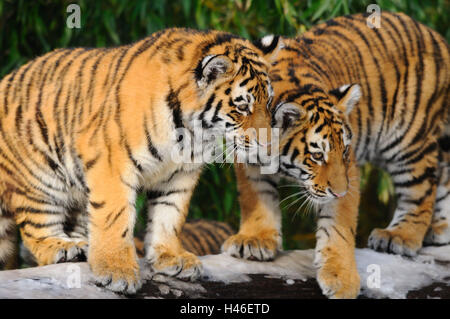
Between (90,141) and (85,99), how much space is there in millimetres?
266

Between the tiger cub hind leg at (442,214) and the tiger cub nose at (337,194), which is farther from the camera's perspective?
the tiger cub hind leg at (442,214)

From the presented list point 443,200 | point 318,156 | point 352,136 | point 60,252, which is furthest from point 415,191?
point 60,252

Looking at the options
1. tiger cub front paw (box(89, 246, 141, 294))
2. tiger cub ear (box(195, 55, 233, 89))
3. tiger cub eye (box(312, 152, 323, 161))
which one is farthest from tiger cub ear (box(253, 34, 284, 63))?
tiger cub front paw (box(89, 246, 141, 294))

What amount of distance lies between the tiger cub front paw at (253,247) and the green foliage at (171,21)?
42.2 inches

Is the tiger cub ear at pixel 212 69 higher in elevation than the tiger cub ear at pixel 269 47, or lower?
lower

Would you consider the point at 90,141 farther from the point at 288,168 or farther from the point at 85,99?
the point at 288,168

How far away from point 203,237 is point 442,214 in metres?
1.48

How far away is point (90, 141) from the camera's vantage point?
310cm

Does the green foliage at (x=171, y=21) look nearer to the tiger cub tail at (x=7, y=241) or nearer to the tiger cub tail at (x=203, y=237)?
the tiger cub tail at (x=203, y=237)

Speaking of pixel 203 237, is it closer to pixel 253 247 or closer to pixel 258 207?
pixel 258 207

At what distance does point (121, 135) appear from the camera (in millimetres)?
3025

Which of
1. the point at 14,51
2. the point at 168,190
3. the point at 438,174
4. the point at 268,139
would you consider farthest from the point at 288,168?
the point at 14,51

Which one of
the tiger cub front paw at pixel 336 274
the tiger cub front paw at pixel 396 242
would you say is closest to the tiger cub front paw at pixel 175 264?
the tiger cub front paw at pixel 336 274

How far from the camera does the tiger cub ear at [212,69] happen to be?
294cm
